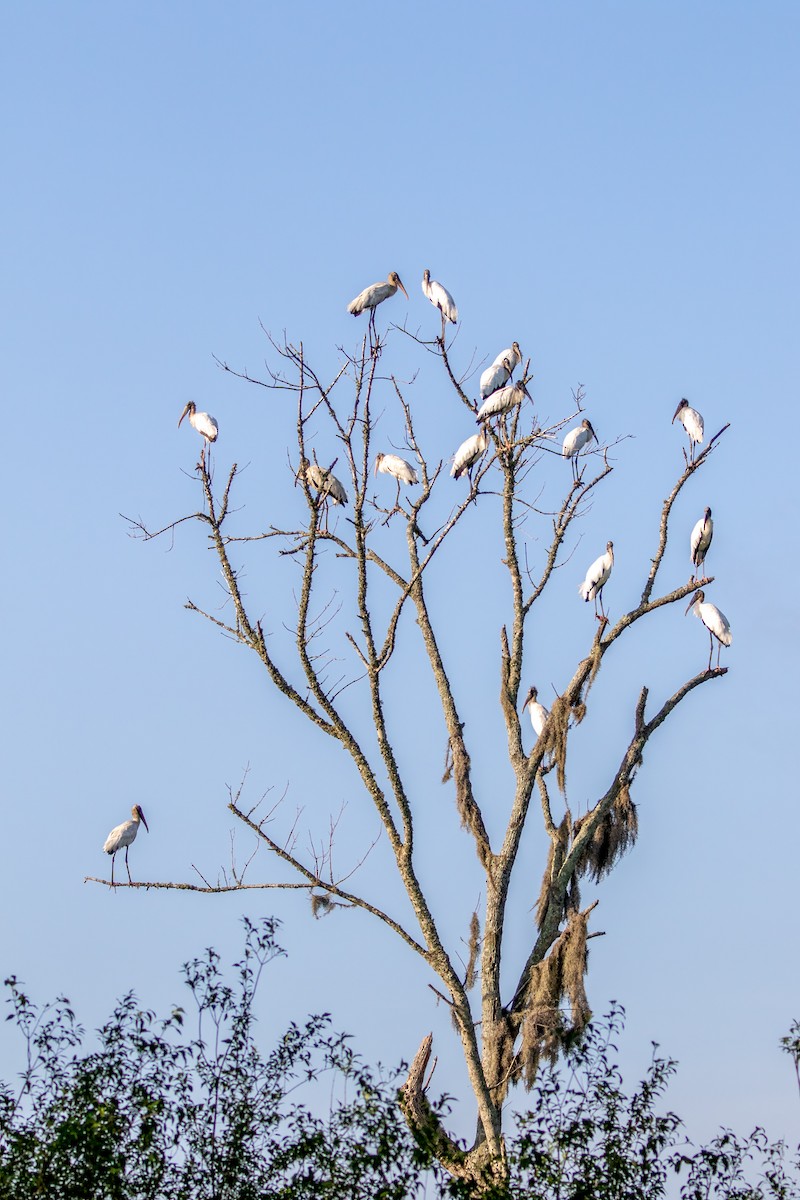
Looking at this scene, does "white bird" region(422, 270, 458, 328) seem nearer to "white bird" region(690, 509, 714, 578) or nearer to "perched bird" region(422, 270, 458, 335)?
"perched bird" region(422, 270, 458, 335)

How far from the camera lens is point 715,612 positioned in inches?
734

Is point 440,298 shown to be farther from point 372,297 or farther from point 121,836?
point 121,836

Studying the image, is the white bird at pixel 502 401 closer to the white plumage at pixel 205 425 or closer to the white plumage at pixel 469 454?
the white plumage at pixel 469 454

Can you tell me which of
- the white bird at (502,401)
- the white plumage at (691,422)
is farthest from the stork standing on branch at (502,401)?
the white plumage at (691,422)

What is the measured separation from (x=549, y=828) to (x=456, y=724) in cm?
111

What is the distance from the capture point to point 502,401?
658 inches

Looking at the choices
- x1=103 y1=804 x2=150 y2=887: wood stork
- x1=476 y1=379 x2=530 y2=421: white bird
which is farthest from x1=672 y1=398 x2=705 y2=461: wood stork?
x1=103 y1=804 x2=150 y2=887: wood stork

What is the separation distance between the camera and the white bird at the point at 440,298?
1842 centimetres

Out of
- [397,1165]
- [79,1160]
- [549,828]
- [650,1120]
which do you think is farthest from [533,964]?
A: [79,1160]

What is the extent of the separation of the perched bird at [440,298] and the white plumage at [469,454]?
1318 millimetres

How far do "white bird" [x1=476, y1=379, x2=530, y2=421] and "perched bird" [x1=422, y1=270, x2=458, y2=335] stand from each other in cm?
129

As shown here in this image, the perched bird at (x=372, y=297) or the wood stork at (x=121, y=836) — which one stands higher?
the perched bird at (x=372, y=297)

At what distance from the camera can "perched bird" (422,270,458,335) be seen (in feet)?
60.4

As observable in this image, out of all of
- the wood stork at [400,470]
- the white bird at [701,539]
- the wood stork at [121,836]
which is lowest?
the wood stork at [121,836]
